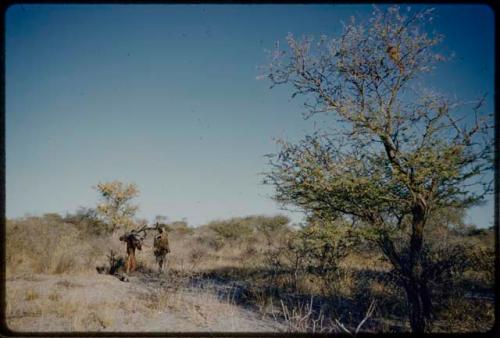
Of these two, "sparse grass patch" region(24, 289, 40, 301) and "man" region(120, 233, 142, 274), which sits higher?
"man" region(120, 233, 142, 274)

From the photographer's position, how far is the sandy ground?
14.2ft

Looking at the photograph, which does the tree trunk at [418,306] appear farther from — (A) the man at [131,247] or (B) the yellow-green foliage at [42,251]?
(B) the yellow-green foliage at [42,251]

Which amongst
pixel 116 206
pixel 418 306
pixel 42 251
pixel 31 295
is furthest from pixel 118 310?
pixel 116 206

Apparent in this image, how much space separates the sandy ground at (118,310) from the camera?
4.34 metres

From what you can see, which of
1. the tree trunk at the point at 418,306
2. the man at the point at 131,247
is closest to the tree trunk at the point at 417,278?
the tree trunk at the point at 418,306

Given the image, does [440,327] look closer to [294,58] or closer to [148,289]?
[294,58]

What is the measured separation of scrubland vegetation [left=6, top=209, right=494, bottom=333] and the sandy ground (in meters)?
0.02

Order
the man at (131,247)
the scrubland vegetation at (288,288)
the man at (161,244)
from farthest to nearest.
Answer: the man at (131,247), the man at (161,244), the scrubland vegetation at (288,288)

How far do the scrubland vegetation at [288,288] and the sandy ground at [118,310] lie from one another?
0.08ft

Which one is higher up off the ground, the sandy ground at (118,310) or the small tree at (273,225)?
the small tree at (273,225)

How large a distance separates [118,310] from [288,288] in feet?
12.2

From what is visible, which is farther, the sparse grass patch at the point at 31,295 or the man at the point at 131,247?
the man at the point at 131,247

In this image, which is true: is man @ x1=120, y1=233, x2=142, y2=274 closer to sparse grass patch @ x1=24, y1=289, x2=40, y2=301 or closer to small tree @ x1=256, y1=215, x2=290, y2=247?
sparse grass patch @ x1=24, y1=289, x2=40, y2=301

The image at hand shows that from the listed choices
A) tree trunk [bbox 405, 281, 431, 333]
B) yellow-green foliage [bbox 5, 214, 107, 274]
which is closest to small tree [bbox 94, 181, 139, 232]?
yellow-green foliage [bbox 5, 214, 107, 274]
